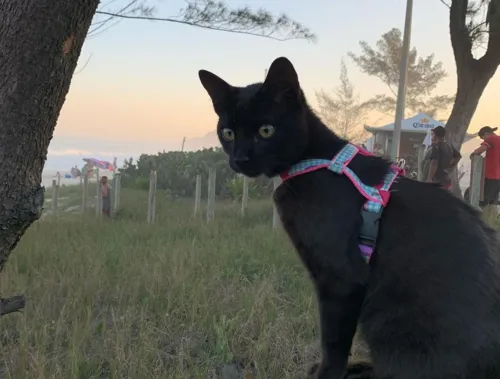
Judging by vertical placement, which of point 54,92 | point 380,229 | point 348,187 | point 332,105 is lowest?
point 380,229

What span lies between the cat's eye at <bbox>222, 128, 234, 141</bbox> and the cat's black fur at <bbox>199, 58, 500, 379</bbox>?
0.14m

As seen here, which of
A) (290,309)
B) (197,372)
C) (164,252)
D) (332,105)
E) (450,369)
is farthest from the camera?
(332,105)

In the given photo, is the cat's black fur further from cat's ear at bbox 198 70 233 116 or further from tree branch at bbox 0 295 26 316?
tree branch at bbox 0 295 26 316

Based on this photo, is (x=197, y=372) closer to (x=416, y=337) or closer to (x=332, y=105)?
(x=416, y=337)

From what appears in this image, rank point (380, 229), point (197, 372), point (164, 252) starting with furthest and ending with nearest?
point (164, 252), point (197, 372), point (380, 229)

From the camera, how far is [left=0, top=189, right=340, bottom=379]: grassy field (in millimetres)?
2221

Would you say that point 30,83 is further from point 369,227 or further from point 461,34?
point 461,34

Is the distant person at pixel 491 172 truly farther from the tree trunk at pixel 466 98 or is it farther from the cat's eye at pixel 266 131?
Answer: the cat's eye at pixel 266 131

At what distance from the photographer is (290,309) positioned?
293 centimetres

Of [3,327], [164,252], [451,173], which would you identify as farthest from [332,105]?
[3,327]

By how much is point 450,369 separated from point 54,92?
1493 millimetres

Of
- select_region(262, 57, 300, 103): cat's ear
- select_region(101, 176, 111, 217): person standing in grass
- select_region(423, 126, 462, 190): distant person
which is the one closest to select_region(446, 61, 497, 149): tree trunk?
select_region(423, 126, 462, 190): distant person

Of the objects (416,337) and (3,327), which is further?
(3,327)

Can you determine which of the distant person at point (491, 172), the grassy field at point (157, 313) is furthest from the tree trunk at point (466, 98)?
the grassy field at point (157, 313)
